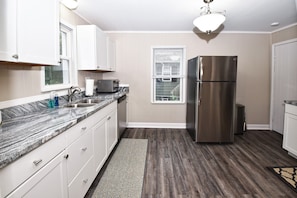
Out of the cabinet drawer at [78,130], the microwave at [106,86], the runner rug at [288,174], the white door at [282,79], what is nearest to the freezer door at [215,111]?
the runner rug at [288,174]

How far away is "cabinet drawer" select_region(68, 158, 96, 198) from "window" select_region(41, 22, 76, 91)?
4.19 ft

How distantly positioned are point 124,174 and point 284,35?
4384 mm

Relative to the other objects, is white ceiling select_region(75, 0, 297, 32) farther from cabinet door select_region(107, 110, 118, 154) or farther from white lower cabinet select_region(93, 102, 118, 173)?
cabinet door select_region(107, 110, 118, 154)

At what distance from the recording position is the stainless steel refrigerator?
353 centimetres

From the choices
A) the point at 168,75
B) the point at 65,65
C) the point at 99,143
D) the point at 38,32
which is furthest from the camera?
the point at 168,75

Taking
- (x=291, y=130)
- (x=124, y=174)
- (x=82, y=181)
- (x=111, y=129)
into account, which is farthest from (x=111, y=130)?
(x=291, y=130)

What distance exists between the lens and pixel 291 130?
9.92 feet

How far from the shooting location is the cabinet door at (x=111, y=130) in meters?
2.90

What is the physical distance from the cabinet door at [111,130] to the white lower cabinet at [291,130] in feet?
9.20

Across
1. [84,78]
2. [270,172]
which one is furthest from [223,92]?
[84,78]

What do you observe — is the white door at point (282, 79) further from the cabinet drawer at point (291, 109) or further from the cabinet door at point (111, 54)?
the cabinet door at point (111, 54)

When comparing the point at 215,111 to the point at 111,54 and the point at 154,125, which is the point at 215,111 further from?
the point at 111,54

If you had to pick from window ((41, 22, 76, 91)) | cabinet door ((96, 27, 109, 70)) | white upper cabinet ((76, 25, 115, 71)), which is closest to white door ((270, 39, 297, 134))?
cabinet door ((96, 27, 109, 70))

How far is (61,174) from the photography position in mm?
1455
